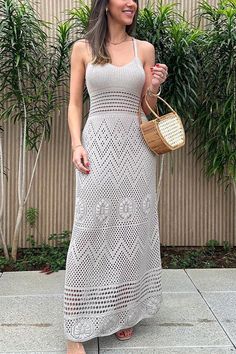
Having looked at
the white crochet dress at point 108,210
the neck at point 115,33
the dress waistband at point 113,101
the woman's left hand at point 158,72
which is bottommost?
the white crochet dress at point 108,210

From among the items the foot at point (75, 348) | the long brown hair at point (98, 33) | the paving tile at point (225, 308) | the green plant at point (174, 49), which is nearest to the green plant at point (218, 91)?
the green plant at point (174, 49)

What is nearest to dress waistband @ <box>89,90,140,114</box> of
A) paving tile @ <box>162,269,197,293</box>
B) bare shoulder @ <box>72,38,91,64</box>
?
bare shoulder @ <box>72,38,91,64</box>

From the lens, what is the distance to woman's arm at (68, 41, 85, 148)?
2.52 metres

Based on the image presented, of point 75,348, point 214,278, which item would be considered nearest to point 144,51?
point 75,348

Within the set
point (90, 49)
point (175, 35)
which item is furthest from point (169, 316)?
point (175, 35)

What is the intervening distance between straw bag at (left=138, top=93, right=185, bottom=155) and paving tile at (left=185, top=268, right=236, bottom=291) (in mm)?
1640

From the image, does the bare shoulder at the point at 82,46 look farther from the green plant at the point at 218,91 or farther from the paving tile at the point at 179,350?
the green plant at the point at 218,91

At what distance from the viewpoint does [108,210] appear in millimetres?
2465

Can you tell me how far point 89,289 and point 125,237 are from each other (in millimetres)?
353

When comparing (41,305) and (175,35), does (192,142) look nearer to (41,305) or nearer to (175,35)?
(175,35)

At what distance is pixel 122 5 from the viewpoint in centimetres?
244

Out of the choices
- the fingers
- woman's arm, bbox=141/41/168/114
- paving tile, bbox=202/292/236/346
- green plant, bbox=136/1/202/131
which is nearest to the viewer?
the fingers

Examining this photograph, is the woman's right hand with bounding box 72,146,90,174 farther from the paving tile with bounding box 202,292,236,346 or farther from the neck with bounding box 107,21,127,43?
the paving tile with bounding box 202,292,236,346

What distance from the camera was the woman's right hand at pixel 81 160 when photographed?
245 centimetres
